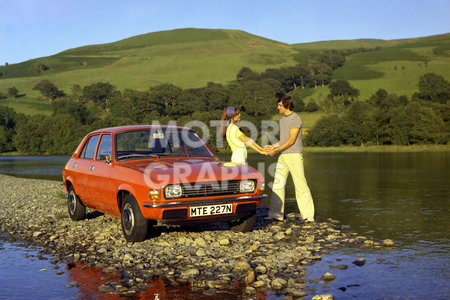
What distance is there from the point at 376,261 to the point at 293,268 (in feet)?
4.39

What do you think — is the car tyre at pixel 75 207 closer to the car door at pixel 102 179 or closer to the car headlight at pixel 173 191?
the car door at pixel 102 179

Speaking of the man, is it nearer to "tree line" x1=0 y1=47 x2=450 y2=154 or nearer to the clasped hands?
the clasped hands

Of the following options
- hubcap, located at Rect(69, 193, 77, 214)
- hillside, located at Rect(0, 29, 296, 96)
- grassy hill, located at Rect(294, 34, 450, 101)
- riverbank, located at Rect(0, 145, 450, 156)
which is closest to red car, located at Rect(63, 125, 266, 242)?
hubcap, located at Rect(69, 193, 77, 214)

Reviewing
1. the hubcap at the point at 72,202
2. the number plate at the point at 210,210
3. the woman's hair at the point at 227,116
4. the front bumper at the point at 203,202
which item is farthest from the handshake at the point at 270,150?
the hubcap at the point at 72,202

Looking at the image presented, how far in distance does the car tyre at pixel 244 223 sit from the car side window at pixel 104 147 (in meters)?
2.66

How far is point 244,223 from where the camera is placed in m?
8.84

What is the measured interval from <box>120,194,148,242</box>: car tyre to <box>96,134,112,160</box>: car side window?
1.31 m

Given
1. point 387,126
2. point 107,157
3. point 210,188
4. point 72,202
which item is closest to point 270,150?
point 210,188

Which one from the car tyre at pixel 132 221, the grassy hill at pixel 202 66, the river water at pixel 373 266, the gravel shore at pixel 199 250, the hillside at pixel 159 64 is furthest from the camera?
the hillside at pixel 159 64

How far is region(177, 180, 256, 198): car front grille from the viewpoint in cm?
770

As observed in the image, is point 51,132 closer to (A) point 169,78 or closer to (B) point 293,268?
(A) point 169,78

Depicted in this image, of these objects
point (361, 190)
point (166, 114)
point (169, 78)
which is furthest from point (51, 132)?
point (361, 190)

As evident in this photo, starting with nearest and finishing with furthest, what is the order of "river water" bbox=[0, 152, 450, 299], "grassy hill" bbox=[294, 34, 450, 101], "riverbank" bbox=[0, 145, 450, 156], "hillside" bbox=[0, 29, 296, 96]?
"river water" bbox=[0, 152, 450, 299]
"riverbank" bbox=[0, 145, 450, 156]
"grassy hill" bbox=[294, 34, 450, 101]
"hillside" bbox=[0, 29, 296, 96]

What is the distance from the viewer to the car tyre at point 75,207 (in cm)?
1045
